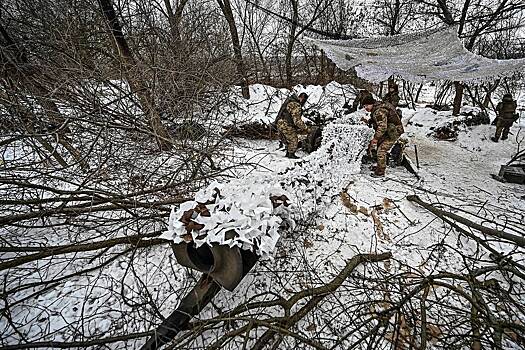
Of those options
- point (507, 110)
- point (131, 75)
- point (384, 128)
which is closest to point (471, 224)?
point (384, 128)

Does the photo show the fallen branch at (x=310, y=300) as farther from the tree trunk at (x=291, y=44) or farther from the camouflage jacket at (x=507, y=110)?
the tree trunk at (x=291, y=44)

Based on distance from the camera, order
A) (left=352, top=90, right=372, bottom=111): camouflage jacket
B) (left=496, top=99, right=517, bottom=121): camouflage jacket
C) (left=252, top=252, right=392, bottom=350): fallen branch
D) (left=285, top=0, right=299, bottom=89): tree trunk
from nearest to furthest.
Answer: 1. (left=252, top=252, right=392, bottom=350): fallen branch
2. (left=496, top=99, right=517, bottom=121): camouflage jacket
3. (left=352, top=90, right=372, bottom=111): camouflage jacket
4. (left=285, top=0, right=299, bottom=89): tree trunk

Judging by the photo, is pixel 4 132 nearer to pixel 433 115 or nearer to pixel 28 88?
pixel 28 88

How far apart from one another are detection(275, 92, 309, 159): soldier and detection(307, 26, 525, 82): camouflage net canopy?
4.79 feet

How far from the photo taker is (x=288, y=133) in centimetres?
599

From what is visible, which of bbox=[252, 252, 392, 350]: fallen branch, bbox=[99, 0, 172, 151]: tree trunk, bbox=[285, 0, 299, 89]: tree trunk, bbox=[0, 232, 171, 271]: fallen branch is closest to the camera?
bbox=[252, 252, 392, 350]: fallen branch

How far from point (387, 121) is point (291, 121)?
192cm

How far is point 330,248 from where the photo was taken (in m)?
3.36

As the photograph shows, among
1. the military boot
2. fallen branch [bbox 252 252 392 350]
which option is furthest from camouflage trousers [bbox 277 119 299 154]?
fallen branch [bbox 252 252 392 350]

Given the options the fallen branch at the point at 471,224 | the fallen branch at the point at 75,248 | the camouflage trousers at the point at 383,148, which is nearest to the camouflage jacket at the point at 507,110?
the camouflage trousers at the point at 383,148

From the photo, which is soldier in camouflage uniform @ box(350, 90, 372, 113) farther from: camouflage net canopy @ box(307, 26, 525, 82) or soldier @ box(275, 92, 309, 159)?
soldier @ box(275, 92, 309, 159)

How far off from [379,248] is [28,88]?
529cm

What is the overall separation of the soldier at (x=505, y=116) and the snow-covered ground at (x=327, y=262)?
2.78m

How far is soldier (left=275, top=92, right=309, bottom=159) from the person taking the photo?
5.78 m
